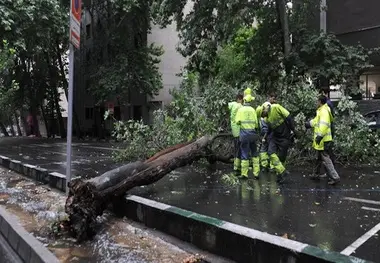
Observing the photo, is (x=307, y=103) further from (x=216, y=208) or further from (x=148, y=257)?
(x=148, y=257)

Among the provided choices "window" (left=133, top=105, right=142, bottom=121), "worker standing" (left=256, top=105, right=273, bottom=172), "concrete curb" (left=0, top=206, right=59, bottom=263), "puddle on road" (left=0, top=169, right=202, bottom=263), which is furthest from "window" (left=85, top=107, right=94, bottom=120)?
"concrete curb" (left=0, top=206, right=59, bottom=263)

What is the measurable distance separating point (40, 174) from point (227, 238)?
7.12 metres

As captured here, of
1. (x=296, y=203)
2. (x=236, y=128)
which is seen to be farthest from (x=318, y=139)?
(x=236, y=128)

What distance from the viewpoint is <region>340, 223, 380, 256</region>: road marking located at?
4.65 meters

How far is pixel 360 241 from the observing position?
497cm

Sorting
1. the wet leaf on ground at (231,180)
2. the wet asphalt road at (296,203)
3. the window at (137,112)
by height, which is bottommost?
the wet asphalt road at (296,203)

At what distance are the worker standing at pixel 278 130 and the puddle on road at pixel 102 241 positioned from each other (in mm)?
3431

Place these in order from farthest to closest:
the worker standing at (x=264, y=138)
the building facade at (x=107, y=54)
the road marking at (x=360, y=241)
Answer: the building facade at (x=107, y=54), the worker standing at (x=264, y=138), the road marking at (x=360, y=241)

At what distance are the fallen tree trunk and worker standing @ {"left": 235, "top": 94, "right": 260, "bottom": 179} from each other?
3.76 feet

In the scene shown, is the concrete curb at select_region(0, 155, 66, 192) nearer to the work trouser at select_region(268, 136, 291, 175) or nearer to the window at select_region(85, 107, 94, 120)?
the work trouser at select_region(268, 136, 291, 175)

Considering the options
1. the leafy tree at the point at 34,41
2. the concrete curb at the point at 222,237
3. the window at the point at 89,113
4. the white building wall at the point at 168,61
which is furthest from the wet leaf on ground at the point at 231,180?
the window at the point at 89,113

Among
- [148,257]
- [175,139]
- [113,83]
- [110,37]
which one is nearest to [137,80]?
[113,83]

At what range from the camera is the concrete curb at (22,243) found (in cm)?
513

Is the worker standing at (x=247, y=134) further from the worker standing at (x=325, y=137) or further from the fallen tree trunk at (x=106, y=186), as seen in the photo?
the worker standing at (x=325, y=137)
